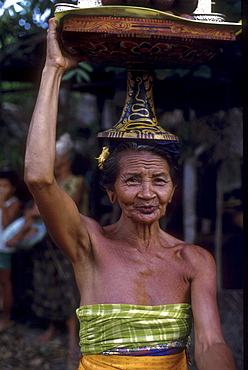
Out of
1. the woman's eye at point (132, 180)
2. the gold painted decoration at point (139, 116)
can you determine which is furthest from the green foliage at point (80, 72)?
the woman's eye at point (132, 180)

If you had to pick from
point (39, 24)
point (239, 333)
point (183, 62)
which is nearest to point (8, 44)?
point (39, 24)

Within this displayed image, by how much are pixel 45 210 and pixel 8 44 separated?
2.29m

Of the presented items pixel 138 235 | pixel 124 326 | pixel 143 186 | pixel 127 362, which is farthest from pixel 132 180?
pixel 127 362

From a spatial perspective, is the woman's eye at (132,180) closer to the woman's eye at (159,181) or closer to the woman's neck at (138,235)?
the woman's eye at (159,181)

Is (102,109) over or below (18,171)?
over

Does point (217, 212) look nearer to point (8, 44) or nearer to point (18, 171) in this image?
point (18, 171)

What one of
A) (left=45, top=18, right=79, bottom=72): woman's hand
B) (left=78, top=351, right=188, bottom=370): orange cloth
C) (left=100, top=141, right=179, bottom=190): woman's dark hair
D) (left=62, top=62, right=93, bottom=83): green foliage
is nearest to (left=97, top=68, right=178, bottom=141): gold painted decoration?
(left=100, top=141, right=179, bottom=190): woman's dark hair

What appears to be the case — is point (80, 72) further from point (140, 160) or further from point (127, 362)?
point (127, 362)

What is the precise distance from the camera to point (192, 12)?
262 cm

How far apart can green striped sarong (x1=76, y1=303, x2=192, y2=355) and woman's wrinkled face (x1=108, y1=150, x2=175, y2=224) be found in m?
0.45

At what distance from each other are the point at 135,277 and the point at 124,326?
250 millimetres

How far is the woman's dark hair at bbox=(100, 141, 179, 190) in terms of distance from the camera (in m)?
2.60

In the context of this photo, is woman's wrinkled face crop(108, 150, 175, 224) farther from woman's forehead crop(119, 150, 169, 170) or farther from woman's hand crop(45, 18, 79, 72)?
woman's hand crop(45, 18, 79, 72)

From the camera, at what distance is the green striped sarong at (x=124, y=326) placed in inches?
97.9
